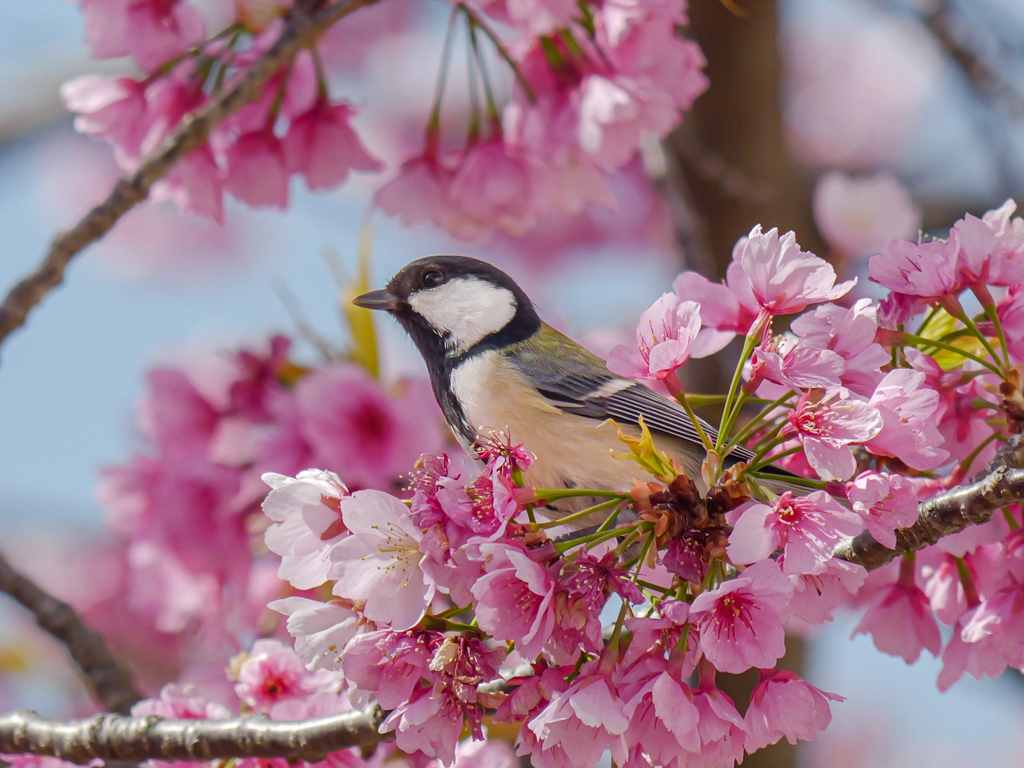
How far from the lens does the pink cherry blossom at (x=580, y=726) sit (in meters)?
0.94

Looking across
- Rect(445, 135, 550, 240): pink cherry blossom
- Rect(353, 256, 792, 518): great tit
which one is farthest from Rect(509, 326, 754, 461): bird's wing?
Rect(445, 135, 550, 240): pink cherry blossom

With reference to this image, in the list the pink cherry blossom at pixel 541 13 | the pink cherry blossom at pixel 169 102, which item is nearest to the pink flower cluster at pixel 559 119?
the pink cherry blossom at pixel 541 13

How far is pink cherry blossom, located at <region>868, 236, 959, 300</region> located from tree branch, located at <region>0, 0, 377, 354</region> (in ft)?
3.42

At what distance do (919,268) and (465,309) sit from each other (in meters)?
0.86

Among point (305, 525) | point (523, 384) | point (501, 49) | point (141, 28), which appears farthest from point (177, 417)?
point (305, 525)

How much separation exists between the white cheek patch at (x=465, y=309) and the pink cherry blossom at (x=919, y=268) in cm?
78

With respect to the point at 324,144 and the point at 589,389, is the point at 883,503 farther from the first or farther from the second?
the point at 324,144

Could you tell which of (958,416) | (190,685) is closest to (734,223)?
(958,416)

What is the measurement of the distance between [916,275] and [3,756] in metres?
1.39

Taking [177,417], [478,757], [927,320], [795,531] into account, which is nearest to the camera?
[795,531]

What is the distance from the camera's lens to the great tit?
154 centimetres

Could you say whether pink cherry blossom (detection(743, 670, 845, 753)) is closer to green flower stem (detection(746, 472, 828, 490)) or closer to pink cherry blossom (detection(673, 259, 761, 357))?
green flower stem (detection(746, 472, 828, 490))

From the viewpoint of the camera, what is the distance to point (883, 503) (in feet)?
3.23

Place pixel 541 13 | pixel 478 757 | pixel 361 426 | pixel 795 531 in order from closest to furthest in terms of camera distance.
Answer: pixel 795 531
pixel 478 757
pixel 541 13
pixel 361 426
